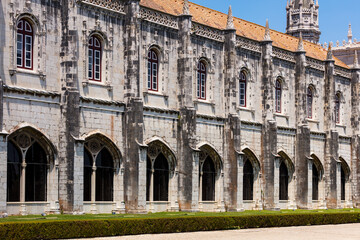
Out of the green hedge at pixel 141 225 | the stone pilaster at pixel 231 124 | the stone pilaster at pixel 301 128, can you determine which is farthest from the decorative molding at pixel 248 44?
the green hedge at pixel 141 225

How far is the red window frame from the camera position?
4678 centimetres

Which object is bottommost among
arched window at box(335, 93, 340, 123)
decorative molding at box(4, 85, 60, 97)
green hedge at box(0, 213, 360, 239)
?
green hedge at box(0, 213, 360, 239)

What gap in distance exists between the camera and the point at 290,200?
181ft

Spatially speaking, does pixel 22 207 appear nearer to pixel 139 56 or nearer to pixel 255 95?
pixel 139 56

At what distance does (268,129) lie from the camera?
5216 cm

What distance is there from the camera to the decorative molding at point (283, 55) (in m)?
53.9

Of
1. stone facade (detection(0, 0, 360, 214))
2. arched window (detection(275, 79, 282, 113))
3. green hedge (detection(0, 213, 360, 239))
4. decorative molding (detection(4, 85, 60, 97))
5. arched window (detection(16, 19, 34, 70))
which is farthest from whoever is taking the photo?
arched window (detection(275, 79, 282, 113))

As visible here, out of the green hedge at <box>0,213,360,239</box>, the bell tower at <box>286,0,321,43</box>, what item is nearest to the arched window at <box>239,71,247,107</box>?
the green hedge at <box>0,213,360,239</box>

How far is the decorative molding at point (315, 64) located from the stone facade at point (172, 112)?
0.09 metres

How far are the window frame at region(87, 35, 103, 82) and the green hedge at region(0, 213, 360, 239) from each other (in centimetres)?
1052

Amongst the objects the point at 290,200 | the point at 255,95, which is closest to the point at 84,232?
the point at 255,95

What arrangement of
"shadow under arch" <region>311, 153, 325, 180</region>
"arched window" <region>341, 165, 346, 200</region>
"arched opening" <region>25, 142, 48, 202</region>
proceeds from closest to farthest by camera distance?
"arched opening" <region>25, 142, 48, 202</region> < "shadow under arch" <region>311, 153, 325, 180</region> < "arched window" <region>341, 165, 346, 200</region>

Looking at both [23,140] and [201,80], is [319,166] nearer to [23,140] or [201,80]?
[201,80]

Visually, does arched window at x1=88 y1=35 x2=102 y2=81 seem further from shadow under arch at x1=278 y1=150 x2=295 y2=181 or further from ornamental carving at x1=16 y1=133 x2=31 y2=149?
shadow under arch at x1=278 y1=150 x2=295 y2=181
